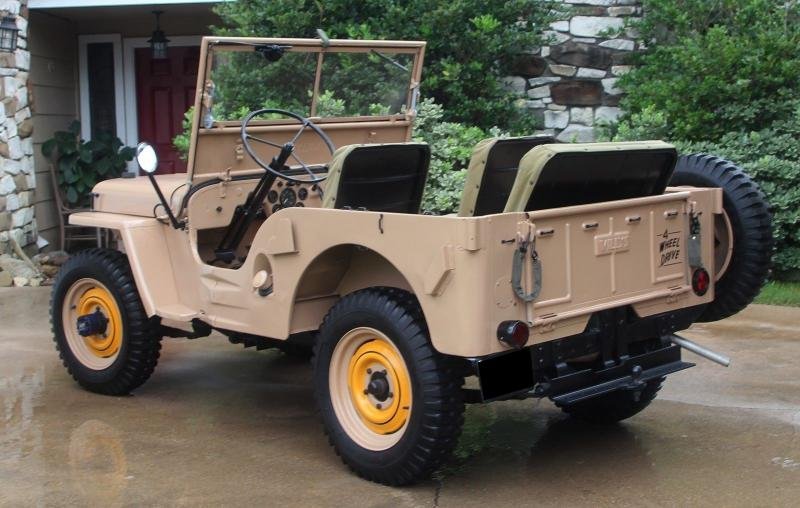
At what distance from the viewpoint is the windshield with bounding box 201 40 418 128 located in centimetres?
543

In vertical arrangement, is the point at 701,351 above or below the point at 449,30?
below

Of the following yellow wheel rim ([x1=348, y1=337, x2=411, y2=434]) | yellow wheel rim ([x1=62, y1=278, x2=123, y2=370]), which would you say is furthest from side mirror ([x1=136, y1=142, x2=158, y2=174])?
yellow wheel rim ([x1=348, y1=337, x2=411, y2=434])

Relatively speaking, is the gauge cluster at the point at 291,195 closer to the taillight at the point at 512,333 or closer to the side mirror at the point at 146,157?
the side mirror at the point at 146,157

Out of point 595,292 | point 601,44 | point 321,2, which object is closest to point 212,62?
point 595,292

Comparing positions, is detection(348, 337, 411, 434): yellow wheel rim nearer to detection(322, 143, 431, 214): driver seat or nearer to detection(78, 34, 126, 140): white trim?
detection(322, 143, 431, 214): driver seat

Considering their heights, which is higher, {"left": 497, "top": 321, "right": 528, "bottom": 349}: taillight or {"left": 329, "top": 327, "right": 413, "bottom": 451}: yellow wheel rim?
{"left": 497, "top": 321, "right": 528, "bottom": 349}: taillight

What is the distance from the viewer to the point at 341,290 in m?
4.76

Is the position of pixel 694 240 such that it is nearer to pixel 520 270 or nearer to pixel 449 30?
pixel 520 270

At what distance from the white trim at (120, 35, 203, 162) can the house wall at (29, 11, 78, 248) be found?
55 cm

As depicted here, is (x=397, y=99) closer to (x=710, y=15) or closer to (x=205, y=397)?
(x=205, y=397)

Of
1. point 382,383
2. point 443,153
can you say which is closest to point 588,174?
point 382,383

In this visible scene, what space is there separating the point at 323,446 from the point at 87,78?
320 inches

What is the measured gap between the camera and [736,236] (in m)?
4.80

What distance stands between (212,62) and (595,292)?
85.3 inches
